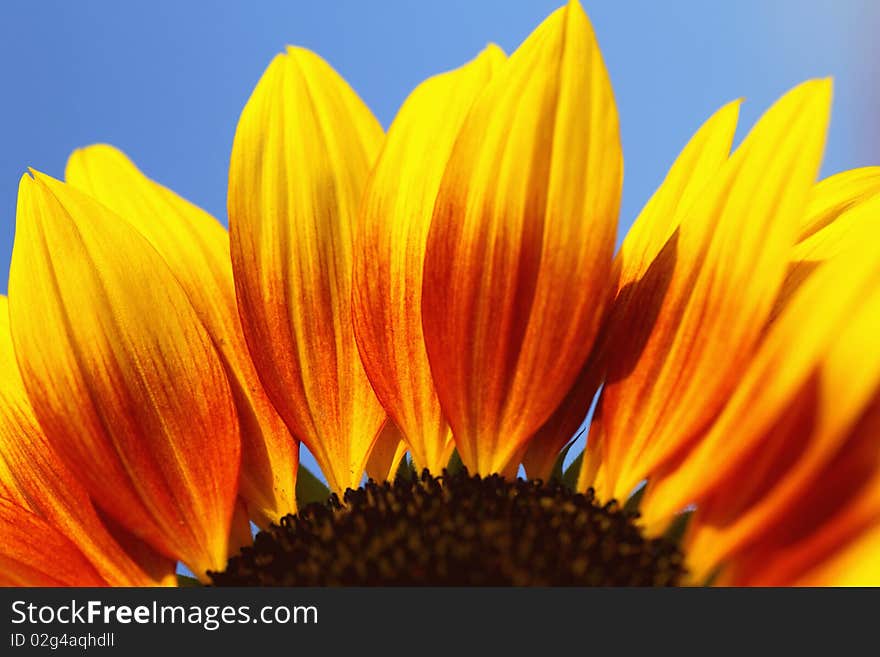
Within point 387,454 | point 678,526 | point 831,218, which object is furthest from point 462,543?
point 831,218

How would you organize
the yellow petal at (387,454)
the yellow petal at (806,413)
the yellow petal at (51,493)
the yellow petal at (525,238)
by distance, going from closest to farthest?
the yellow petal at (806,413) < the yellow petal at (525,238) < the yellow petal at (51,493) < the yellow petal at (387,454)

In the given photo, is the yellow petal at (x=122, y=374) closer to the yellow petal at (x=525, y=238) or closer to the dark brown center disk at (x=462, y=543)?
the dark brown center disk at (x=462, y=543)

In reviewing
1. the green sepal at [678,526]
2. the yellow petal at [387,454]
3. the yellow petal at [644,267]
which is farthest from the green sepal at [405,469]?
the green sepal at [678,526]

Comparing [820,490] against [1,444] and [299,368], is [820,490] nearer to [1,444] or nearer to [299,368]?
[299,368]

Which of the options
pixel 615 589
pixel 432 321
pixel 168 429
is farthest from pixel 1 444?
pixel 615 589

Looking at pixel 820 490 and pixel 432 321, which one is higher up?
pixel 432 321

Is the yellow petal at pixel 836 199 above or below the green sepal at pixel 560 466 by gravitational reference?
above

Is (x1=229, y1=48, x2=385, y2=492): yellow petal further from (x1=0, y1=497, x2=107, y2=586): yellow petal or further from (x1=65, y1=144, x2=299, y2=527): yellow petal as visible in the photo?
(x1=0, y1=497, x2=107, y2=586): yellow petal
